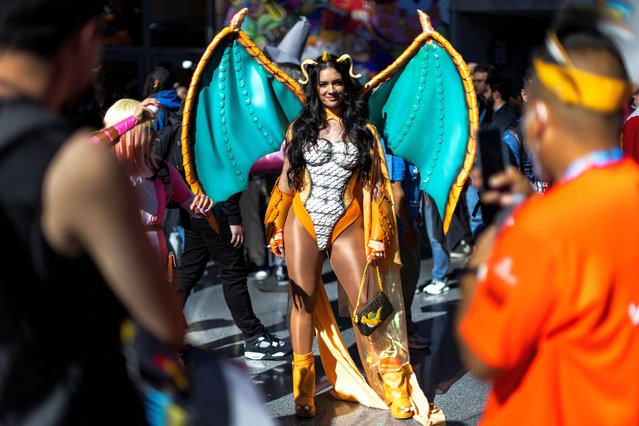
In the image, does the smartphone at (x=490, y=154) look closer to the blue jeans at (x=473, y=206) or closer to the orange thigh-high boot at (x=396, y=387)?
the orange thigh-high boot at (x=396, y=387)

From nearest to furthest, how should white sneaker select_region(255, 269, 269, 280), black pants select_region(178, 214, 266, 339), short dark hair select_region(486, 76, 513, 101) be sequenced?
1. black pants select_region(178, 214, 266, 339)
2. short dark hair select_region(486, 76, 513, 101)
3. white sneaker select_region(255, 269, 269, 280)

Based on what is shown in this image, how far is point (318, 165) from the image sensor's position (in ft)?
13.4

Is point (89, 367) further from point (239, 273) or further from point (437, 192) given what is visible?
point (239, 273)

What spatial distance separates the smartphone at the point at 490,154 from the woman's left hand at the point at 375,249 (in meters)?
2.06

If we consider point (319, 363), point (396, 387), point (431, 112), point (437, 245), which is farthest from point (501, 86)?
point (396, 387)

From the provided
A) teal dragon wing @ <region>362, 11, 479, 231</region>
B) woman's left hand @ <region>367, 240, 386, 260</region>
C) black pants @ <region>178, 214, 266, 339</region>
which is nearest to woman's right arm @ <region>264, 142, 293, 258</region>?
woman's left hand @ <region>367, 240, 386, 260</region>

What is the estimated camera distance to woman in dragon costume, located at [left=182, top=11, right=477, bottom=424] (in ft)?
13.5

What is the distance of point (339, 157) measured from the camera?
13.3 feet

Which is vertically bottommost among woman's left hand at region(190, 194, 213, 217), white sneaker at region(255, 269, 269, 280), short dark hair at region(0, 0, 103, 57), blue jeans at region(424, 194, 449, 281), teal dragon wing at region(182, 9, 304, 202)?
white sneaker at region(255, 269, 269, 280)

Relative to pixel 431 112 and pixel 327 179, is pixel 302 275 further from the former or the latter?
pixel 431 112

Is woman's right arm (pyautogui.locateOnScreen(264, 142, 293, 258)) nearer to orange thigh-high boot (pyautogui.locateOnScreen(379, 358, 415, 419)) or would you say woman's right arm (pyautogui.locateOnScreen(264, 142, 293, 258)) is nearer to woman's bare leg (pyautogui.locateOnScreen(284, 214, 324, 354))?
woman's bare leg (pyautogui.locateOnScreen(284, 214, 324, 354))

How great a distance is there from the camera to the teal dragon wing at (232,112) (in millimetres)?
4195

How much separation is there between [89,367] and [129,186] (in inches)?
14.2

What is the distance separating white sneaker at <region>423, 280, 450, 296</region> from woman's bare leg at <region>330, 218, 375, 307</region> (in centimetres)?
264
